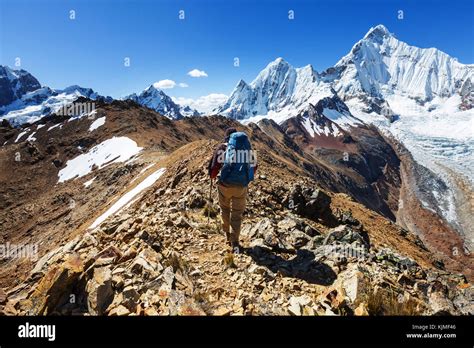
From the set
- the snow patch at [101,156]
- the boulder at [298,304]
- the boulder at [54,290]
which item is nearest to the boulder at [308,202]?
the boulder at [298,304]

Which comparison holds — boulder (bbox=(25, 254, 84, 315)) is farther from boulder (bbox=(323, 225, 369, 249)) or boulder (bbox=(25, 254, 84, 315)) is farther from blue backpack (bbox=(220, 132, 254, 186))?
boulder (bbox=(323, 225, 369, 249))

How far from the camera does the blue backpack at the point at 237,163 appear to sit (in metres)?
10.0

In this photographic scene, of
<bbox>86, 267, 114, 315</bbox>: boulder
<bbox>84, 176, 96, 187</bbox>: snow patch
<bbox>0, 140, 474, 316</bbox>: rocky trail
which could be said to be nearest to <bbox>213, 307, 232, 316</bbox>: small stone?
<bbox>0, 140, 474, 316</bbox>: rocky trail

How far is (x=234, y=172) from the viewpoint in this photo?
1007 cm

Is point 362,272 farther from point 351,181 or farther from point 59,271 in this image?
point 351,181

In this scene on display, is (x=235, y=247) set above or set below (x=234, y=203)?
below

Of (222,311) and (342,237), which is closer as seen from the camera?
(222,311)

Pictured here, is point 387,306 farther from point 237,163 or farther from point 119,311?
point 119,311

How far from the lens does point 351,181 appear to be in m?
136

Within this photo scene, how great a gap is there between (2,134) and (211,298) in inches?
3825

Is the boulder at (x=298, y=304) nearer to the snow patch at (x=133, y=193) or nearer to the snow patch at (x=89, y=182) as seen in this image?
the snow patch at (x=133, y=193)

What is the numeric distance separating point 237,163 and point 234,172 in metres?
0.28

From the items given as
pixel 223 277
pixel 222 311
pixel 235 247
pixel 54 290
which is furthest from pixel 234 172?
pixel 54 290

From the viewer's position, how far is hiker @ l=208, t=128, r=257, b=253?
396 inches
